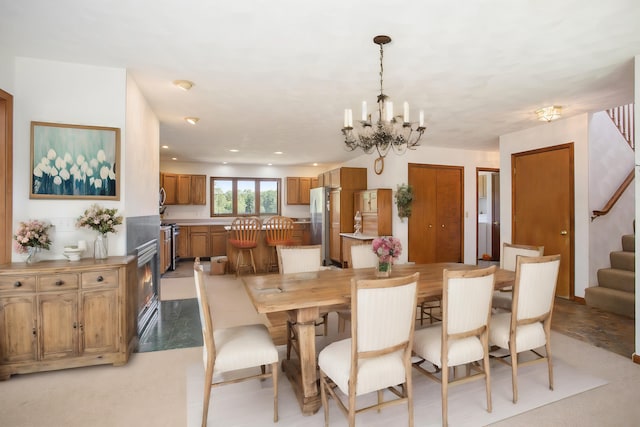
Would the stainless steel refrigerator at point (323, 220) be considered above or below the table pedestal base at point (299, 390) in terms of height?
above

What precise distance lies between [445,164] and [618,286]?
3.29 metres

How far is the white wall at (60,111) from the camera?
2715 millimetres

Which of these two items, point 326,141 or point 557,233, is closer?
point 557,233

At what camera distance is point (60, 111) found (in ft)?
9.20

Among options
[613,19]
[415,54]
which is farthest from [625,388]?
[415,54]

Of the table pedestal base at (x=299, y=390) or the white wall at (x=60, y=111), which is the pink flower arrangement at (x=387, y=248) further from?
the white wall at (x=60, y=111)

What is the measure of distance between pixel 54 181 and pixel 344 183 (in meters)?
5.14

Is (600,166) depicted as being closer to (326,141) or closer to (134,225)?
(326,141)

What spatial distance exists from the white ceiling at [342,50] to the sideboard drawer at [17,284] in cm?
177

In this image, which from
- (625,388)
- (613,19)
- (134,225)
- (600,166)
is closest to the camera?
(613,19)

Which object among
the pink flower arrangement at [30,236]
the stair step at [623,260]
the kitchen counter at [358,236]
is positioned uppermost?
the pink flower arrangement at [30,236]

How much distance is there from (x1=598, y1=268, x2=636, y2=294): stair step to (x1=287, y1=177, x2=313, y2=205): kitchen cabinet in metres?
6.56

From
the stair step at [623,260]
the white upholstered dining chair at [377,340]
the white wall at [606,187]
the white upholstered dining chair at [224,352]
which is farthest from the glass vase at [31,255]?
the stair step at [623,260]

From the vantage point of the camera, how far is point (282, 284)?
2414mm
